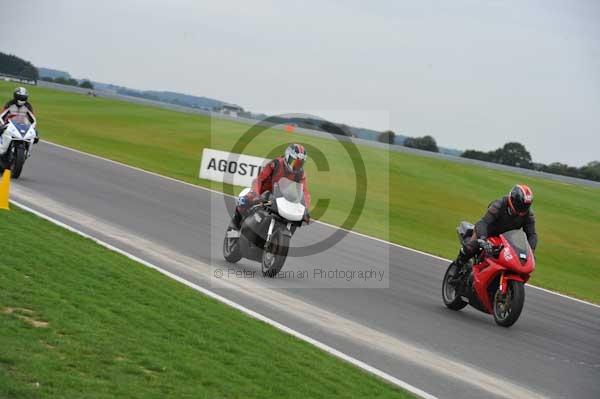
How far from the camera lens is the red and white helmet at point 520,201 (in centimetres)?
1180

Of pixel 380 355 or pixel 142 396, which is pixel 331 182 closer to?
pixel 380 355

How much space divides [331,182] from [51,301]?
94.5 ft

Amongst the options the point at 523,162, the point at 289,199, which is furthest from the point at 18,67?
the point at 289,199

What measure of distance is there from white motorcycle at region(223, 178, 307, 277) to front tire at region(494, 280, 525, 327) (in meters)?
2.98

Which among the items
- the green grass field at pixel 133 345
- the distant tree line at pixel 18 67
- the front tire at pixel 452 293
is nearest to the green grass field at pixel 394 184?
the distant tree line at pixel 18 67

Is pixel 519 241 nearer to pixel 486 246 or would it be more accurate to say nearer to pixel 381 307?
pixel 486 246

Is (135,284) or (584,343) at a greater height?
(135,284)

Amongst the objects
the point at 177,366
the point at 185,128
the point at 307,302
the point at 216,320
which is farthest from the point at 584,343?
the point at 185,128

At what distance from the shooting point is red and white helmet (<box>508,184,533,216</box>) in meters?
11.8

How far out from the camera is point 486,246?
39.3 feet

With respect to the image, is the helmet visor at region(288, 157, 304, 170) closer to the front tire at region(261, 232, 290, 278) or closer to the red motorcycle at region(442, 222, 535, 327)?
the front tire at region(261, 232, 290, 278)

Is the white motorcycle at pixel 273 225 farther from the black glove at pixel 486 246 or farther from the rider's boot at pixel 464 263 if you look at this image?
the black glove at pixel 486 246

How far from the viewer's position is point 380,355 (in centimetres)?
917

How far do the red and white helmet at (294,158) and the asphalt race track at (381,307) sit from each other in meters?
1.68
